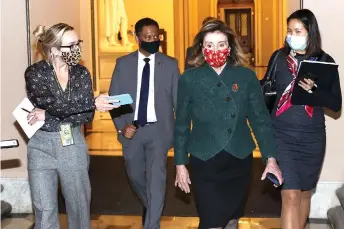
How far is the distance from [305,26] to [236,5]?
25275 mm

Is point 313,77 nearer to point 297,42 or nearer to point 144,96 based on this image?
point 297,42

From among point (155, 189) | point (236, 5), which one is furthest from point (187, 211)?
point (236, 5)

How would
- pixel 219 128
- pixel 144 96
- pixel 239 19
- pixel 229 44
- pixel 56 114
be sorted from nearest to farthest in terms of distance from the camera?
1. pixel 219 128
2. pixel 229 44
3. pixel 56 114
4. pixel 144 96
5. pixel 239 19

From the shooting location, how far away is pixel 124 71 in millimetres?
5773

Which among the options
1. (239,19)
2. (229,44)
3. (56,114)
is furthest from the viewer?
(239,19)

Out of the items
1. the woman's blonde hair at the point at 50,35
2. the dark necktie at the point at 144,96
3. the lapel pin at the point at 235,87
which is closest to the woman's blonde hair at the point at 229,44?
the lapel pin at the point at 235,87

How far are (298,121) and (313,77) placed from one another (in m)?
0.35

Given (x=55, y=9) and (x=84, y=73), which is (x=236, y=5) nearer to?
(x=55, y=9)

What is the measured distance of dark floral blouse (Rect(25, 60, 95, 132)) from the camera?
4441mm

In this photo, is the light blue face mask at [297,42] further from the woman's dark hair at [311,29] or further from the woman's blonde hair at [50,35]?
the woman's blonde hair at [50,35]

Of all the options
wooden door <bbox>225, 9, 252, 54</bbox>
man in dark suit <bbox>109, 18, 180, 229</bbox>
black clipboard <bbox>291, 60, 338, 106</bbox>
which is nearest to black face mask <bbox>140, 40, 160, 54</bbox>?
man in dark suit <bbox>109, 18, 180, 229</bbox>

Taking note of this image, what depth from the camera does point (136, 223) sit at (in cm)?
646

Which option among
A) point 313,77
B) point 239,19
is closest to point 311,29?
point 313,77

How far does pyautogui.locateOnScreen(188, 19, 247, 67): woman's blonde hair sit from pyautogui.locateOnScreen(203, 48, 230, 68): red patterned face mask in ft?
0.32
